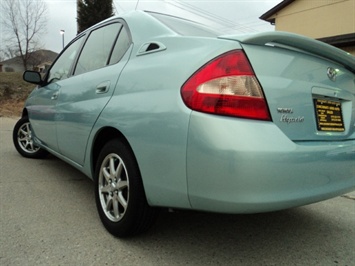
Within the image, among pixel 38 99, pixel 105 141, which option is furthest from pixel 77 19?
pixel 105 141

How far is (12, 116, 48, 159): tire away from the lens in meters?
4.55

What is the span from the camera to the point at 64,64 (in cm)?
360

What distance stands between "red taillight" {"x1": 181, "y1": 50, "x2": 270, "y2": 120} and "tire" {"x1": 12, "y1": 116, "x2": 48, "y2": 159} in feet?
11.5

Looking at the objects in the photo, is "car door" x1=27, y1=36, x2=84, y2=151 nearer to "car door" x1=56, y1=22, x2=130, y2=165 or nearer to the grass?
"car door" x1=56, y1=22, x2=130, y2=165

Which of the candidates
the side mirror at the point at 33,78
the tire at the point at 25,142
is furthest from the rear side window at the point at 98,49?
the tire at the point at 25,142

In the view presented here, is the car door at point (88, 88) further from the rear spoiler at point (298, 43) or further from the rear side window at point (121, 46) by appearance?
the rear spoiler at point (298, 43)

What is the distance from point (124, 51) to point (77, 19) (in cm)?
2766

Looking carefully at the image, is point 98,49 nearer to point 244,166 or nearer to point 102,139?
point 102,139

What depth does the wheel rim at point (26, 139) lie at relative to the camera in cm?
458

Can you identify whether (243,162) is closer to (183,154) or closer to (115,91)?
(183,154)

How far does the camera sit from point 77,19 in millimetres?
27297

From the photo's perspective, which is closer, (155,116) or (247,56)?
(247,56)

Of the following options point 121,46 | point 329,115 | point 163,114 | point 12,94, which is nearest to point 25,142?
point 121,46

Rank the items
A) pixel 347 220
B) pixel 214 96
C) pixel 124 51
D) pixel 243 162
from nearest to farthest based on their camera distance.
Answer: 1. pixel 243 162
2. pixel 214 96
3. pixel 124 51
4. pixel 347 220
